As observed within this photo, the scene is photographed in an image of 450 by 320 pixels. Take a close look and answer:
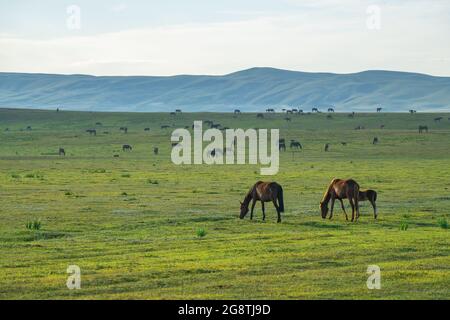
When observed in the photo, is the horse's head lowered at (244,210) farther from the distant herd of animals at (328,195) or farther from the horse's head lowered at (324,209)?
the horse's head lowered at (324,209)

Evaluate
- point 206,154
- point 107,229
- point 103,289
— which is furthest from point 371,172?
point 103,289

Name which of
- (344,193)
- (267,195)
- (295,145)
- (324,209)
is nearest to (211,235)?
(267,195)

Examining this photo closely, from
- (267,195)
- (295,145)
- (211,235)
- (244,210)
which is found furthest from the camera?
(295,145)

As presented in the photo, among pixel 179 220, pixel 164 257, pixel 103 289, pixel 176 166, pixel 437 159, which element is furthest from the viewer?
pixel 437 159

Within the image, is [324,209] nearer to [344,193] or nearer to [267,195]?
[344,193]

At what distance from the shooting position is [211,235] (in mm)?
23562

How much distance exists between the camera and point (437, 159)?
64750 mm

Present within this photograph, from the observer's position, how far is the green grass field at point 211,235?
1636cm

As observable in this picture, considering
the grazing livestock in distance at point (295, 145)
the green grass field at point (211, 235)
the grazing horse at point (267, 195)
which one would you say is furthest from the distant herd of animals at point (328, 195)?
the grazing livestock in distance at point (295, 145)

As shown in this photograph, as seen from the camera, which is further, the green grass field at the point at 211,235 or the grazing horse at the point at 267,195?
the grazing horse at the point at 267,195

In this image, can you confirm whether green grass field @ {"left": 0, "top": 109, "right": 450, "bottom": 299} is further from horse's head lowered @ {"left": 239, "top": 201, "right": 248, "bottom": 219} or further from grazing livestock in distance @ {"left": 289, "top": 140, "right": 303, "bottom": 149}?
grazing livestock in distance @ {"left": 289, "top": 140, "right": 303, "bottom": 149}

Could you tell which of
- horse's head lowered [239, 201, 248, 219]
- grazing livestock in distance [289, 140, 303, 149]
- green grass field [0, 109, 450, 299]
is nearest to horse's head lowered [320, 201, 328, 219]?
green grass field [0, 109, 450, 299]

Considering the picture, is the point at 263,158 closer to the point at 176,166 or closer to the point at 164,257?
the point at 176,166
